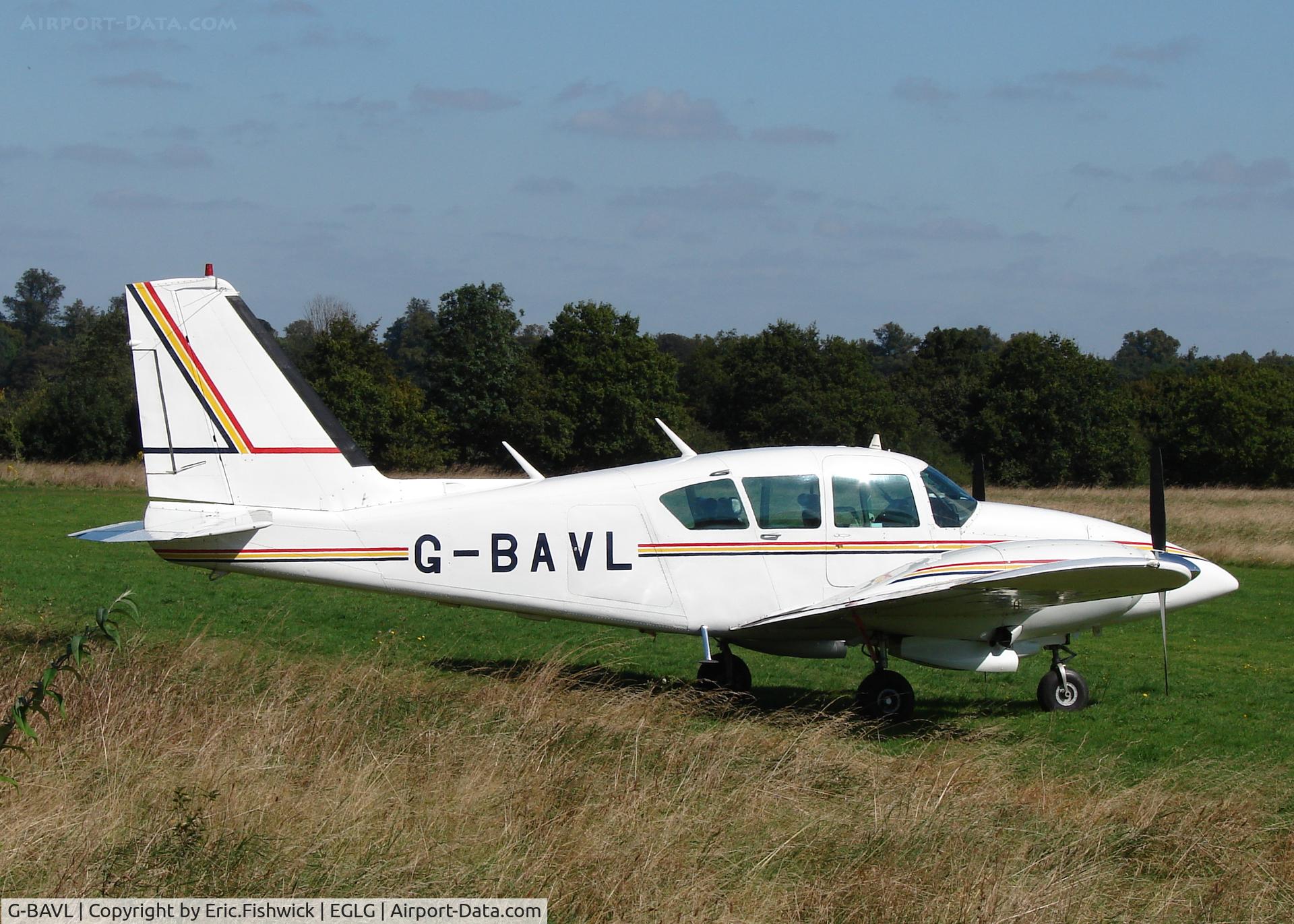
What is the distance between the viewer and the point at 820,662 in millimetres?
12820

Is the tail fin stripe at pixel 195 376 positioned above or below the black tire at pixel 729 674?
above

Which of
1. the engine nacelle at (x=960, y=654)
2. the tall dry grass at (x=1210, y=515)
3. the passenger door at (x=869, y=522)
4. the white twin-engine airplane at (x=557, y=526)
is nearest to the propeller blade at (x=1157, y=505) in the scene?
the white twin-engine airplane at (x=557, y=526)

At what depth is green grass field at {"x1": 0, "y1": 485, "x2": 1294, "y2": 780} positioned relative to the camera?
9.34 m

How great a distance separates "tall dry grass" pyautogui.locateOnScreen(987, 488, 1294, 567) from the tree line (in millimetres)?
4681

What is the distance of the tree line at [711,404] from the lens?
51.2m

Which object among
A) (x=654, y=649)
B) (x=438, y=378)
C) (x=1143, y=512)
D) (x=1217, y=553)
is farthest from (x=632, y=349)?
(x=654, y=649)

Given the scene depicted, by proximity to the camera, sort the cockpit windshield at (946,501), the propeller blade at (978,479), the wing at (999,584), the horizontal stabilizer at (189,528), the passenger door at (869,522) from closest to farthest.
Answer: the wing at (999,584), the horizontal stabilizer at (189,528), the passenger door at (869,522), the cockpit windshield at (946,501), the propeller blade at (978,479)

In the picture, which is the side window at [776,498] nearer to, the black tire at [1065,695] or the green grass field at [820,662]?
the green grass field at [820,662]

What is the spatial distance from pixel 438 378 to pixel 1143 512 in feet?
134

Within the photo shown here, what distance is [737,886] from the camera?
5070 millimetres

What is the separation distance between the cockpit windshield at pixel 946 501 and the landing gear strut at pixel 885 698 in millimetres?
1307

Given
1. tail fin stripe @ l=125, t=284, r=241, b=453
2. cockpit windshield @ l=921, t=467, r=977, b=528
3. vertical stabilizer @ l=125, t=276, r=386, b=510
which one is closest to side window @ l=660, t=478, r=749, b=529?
cockpit windshield @ l=921, t=467, r=977, b=528

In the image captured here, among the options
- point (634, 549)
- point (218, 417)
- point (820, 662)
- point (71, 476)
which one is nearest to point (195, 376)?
point (218, 417)

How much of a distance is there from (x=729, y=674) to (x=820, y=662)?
8.20 ft
